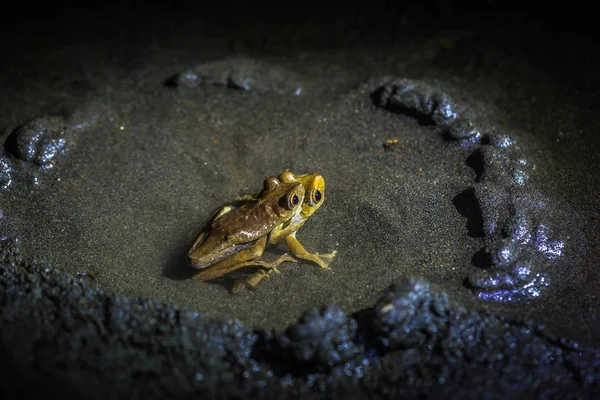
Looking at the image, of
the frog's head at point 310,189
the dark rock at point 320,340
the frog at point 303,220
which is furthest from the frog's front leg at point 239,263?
the dark rock at point 320,340

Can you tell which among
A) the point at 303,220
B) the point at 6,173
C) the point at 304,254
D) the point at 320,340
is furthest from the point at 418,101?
the point at 6,173

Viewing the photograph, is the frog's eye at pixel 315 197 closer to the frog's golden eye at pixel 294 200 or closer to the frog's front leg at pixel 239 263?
the frog's golden eye at pixel 294 200

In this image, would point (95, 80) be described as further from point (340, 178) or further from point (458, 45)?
point (458, 45)

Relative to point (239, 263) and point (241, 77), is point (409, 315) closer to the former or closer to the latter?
point (239, 263)

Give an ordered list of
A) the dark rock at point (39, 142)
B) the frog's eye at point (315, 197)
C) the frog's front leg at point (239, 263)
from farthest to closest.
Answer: the dark rock at point (39, 142) → the frog's eye at point (315, 197) → the frog's front leg at point (239, 263)

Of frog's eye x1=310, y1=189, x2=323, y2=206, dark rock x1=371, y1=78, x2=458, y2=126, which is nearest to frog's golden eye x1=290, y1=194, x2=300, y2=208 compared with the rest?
frog's eye x1=310, y1=189, x2=323, y2=206

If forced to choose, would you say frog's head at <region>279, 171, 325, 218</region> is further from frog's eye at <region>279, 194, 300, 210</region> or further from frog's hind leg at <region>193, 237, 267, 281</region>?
frog's hind leg at <region>193, 237, 267, 281</region>

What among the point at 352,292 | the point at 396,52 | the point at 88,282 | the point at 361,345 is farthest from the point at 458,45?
the point at 88,282
